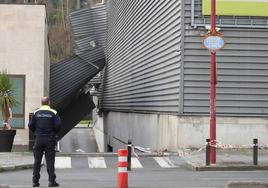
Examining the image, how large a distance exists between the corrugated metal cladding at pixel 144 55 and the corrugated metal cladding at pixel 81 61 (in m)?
1.49

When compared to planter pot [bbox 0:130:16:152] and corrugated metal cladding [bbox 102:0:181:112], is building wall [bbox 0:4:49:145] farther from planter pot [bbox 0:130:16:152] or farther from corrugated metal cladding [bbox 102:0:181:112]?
planter pot [bbox 0:130:16:152]

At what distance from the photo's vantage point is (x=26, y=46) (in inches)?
1123

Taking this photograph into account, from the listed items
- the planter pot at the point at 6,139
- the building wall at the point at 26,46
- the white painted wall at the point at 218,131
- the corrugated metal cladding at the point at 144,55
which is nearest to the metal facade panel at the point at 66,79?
the corrugated metal cladding at the point at 144,55

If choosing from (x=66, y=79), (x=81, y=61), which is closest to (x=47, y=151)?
(x=66, y=79)

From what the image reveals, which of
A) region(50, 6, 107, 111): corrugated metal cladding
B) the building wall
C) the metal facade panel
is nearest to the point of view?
the building wall

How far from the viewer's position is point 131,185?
13.7 m

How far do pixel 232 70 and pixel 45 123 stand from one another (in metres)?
11.4

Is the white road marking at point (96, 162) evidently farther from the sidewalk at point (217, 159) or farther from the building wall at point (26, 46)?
the building wall at point (26, 46)

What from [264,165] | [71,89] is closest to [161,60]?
[264,165]

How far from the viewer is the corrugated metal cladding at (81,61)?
37125 mm

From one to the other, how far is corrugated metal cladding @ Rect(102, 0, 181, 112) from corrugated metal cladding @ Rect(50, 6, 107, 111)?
Answer: 149 centimetres

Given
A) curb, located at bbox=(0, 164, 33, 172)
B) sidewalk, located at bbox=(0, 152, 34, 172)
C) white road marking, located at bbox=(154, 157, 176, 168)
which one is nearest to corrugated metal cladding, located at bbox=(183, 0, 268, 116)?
white road marking, located at bbox=(154, 157, 176, 168)

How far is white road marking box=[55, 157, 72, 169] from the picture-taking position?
18766 mm

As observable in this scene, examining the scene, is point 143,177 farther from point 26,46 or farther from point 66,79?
point 66,79
